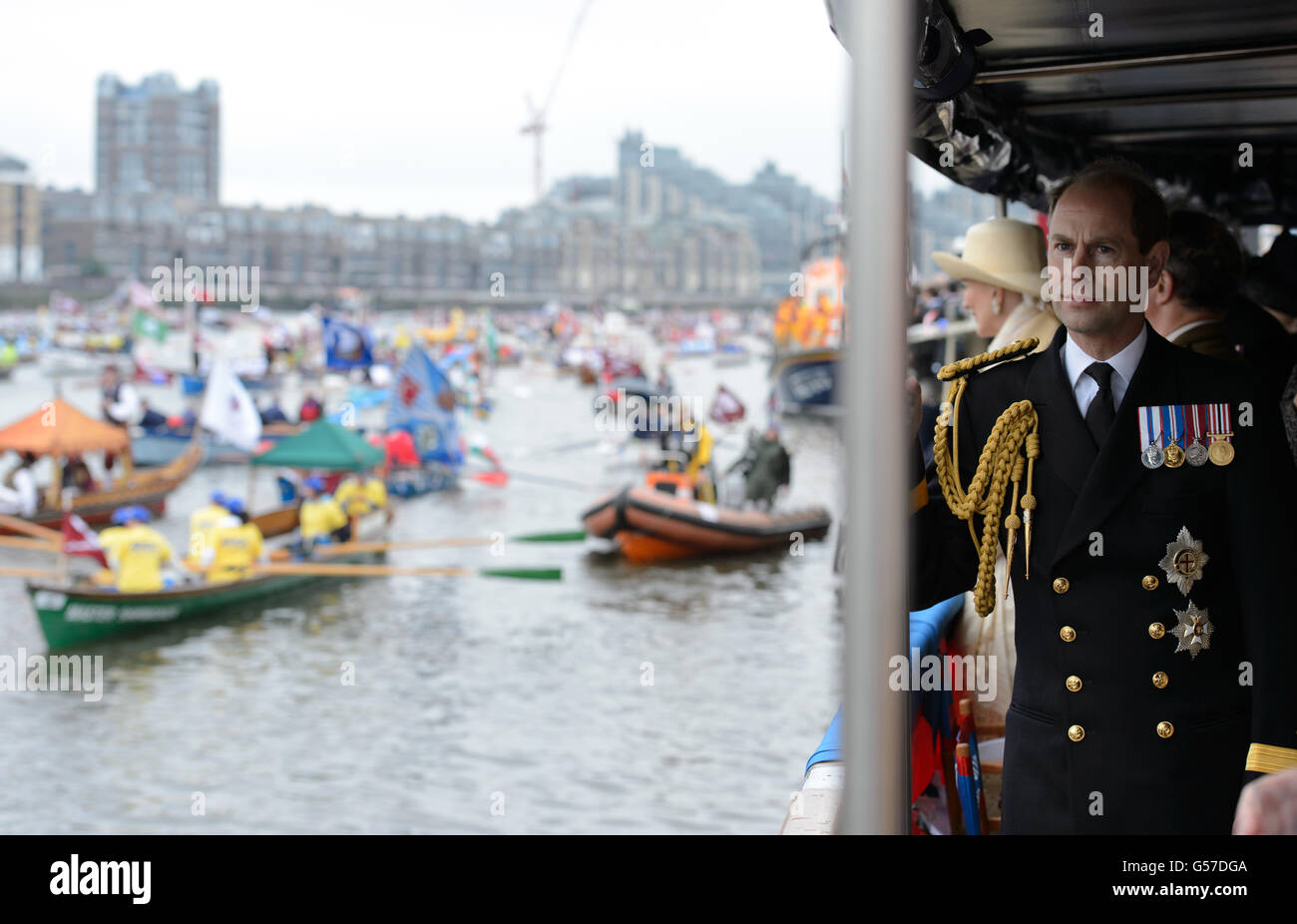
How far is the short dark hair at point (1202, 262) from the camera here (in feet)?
8.86

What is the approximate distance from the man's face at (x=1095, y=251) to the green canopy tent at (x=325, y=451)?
19741 millimetres

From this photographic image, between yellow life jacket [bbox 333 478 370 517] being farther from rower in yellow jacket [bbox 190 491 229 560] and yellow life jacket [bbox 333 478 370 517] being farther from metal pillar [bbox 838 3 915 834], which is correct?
metal pillar [bbox 838 3 915 834]

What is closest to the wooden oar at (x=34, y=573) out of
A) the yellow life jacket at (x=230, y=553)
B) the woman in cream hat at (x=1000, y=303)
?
the yellow life jacket at (x=230, y=553)

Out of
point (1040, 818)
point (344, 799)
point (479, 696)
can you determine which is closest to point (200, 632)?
point (479, 696)

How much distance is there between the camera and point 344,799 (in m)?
13.6

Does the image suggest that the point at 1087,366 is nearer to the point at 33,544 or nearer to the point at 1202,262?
the point at 1202,262

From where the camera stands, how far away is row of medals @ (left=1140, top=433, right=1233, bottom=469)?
1933 mm

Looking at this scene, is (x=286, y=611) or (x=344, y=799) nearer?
(x=344, y=799)

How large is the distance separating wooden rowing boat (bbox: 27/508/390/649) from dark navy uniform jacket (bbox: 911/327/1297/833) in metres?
15.8

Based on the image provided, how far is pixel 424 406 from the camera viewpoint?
94.9 ft

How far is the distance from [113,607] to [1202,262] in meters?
16.0

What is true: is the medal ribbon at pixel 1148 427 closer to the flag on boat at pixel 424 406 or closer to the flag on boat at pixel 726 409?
the flag on boat at pixel 726 409

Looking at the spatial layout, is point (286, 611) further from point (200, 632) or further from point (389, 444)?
point (389, 444)
